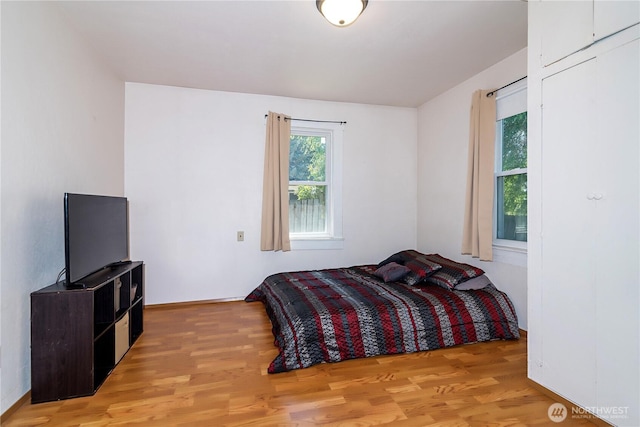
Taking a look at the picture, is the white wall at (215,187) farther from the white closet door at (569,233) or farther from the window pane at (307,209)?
the white closet door at (569,233)

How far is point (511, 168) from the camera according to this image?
2984mm

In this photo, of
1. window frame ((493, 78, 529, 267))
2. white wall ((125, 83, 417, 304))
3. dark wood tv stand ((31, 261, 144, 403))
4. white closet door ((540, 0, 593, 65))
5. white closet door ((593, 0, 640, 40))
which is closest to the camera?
white closet door ((593, 0, 640, 40))

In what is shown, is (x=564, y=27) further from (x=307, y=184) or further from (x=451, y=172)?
(x=307, y=184)

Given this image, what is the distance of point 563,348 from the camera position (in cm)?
176

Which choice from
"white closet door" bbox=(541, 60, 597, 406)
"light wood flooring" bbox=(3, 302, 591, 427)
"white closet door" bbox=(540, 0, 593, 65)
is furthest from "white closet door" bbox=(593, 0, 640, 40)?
"light wood flooring" bbox=(3, 302, 591, 427)

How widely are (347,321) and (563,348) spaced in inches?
51.1

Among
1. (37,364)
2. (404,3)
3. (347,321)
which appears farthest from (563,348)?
(37,364)

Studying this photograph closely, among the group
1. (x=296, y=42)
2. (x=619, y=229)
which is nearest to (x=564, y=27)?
(x=619, y=229)

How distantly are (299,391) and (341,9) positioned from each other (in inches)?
94.0

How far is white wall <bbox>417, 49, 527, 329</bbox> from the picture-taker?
2881 mm

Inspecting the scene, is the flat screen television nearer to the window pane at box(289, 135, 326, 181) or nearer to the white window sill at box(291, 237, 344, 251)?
the white window sill at box(291, 237, 344, 251)

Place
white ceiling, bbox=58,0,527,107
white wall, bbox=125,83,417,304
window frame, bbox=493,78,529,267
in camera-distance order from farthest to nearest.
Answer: white wall, bbox=125,83,417,304, window frame, bbox=493,78,529,267, white ceiling, bbox=58,0,527,107

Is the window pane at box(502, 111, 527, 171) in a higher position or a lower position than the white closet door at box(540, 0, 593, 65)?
lower

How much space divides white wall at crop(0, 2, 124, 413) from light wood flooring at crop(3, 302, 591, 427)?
1.76 ft
